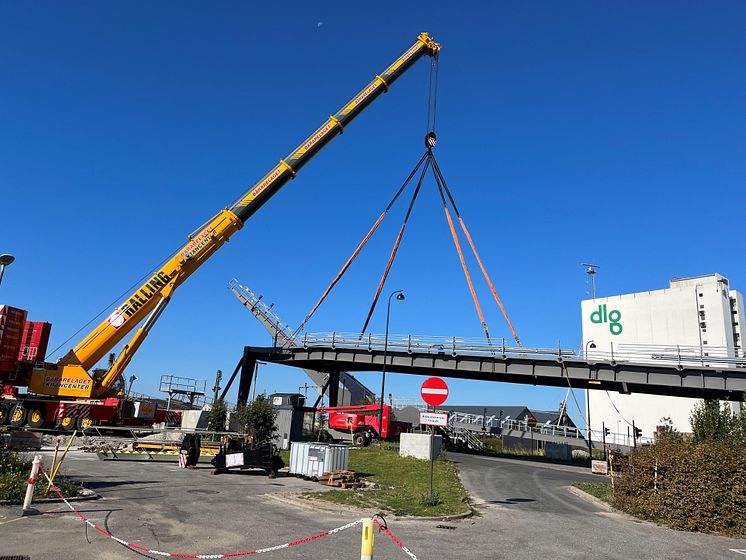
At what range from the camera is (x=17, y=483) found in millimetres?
11531

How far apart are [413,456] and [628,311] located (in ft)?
194

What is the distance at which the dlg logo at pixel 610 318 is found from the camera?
253 feet

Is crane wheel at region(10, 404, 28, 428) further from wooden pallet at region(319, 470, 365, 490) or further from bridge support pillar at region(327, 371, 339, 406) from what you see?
bridge support pillar at region(327, 371, 339, 406)

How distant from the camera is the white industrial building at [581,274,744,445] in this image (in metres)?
66.6

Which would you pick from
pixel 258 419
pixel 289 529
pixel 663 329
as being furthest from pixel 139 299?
pixel 663 329

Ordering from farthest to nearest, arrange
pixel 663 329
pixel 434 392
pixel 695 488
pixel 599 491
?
1. pixel 663 329
2. pixel 599 491
3. pixel 434 392
4. pixel 695 488

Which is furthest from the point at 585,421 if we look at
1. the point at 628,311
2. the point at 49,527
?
the point at 49,527

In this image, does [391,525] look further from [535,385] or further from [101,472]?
[535,385]

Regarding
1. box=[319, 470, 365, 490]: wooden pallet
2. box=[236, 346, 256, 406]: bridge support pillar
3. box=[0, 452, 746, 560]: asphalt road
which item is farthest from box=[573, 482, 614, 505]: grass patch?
box=[236, 346, 256, 406]: bridge support pillar

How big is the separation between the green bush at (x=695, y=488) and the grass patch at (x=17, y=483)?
46.7ft

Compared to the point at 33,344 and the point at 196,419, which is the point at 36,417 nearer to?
the point at 33,344

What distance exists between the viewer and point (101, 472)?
17.6m

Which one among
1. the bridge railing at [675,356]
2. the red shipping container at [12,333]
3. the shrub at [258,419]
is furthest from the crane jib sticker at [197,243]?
the bridge railing at [675,356]

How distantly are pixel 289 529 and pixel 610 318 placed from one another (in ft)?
254
